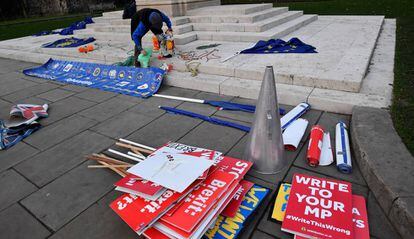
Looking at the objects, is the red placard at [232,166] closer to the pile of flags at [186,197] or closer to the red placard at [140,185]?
the pile of flags at [186,197]

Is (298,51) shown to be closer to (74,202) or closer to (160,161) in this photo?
(160,161)

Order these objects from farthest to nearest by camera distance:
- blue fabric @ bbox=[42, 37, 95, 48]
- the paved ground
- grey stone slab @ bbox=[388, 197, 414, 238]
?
blue fabric @ bbox=[42, 37, 95, 48] < the paved ground < grey stone slab @ bbox=[388, 197, 414, 238]

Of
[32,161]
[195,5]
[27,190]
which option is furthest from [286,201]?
[195,5]

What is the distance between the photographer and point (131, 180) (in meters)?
2.29

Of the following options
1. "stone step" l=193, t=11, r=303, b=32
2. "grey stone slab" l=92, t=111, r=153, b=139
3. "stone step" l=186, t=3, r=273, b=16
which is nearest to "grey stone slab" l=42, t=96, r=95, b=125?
"grey stone slab" l=92, t=111, r=153, b=139

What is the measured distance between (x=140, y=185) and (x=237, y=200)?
80 cm

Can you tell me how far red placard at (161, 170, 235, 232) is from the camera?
1857mm

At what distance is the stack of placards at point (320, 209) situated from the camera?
1.89 meters

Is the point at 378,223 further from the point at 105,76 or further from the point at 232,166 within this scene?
the point at 105,76

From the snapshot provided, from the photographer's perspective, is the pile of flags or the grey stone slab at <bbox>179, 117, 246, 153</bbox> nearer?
the pile of flags

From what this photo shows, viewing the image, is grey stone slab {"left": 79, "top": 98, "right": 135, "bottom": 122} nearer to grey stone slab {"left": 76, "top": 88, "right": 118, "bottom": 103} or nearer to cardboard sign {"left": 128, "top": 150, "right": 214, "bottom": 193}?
grey stone slab {"left": 76, "top": 88, "right": 118, "bottom": 103}

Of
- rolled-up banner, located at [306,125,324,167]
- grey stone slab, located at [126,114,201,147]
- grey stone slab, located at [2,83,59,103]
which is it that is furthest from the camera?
grey stone slab, located at [2,83,59,103]

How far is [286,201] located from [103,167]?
6.20 feet

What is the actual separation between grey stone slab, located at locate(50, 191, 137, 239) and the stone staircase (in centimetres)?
536
